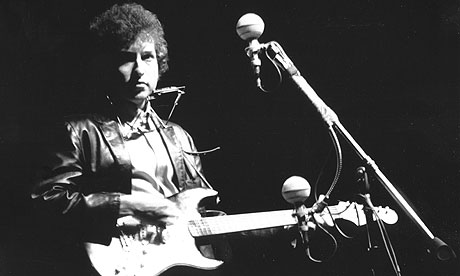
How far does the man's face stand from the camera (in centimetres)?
269

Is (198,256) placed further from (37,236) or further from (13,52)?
(13,52)

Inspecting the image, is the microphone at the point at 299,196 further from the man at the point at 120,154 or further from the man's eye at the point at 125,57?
the man's eye at the point at 125,57

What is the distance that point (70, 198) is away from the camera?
2385 millimetres

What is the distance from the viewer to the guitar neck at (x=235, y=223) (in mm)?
2525

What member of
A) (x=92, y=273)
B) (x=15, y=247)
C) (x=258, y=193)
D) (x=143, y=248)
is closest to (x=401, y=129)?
(x=258, y=193)

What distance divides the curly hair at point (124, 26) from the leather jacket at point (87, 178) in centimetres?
36

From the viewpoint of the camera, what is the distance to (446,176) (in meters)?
3.06

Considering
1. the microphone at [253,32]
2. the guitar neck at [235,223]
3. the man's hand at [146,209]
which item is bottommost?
the guitar neck at [235,223]

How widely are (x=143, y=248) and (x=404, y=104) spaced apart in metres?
1.53

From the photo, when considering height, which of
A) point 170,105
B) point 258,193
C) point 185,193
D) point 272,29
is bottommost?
point 258,193

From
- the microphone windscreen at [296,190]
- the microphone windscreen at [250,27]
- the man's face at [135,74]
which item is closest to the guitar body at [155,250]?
the man's face at [135,74]

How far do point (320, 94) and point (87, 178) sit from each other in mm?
1303

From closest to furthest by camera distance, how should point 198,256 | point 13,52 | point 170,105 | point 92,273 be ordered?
point 92,273 < point 198,256 < point 13,52 < point 170,105

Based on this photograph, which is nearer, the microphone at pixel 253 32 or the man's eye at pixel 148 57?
the microphone at pixel 253 32
